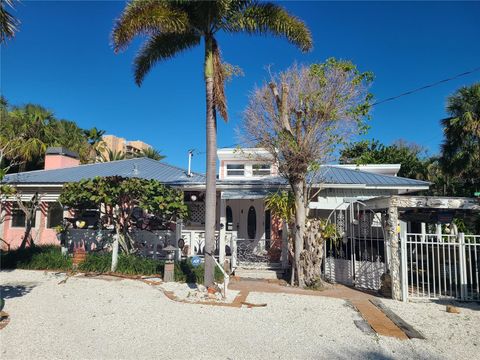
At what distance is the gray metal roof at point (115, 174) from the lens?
1405cm

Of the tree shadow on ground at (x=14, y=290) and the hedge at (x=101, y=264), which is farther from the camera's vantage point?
the hedge at (x=101, y=264)

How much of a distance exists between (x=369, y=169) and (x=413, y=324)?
12.0 meters

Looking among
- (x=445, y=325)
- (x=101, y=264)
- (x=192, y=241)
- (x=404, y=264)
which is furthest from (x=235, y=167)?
(x=445, y=325)

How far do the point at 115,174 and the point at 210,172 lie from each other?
23.7 ft

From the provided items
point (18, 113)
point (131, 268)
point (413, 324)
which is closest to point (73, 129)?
point (18, 113)

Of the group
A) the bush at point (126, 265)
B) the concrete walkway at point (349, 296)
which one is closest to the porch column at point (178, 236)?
the bush at point (126, 265)

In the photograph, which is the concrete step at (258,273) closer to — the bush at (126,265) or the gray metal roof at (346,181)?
the bush at (126,265)

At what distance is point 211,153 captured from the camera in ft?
29.6

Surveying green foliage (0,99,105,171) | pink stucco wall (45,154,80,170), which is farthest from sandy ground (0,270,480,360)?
green foliage (0,99,105,171)

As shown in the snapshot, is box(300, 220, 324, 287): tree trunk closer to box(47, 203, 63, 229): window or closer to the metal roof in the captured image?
the metal roof

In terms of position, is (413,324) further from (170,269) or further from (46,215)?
(46,215)

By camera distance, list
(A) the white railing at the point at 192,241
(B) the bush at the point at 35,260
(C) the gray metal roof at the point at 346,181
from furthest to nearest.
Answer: (C) the gray metal roof at the point at 346,181 < (A) the white railing at the point at 192,241 < (B) the bush at the point at 35,260

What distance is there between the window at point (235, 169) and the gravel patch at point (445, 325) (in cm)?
1011

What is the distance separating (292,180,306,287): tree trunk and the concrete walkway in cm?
54
